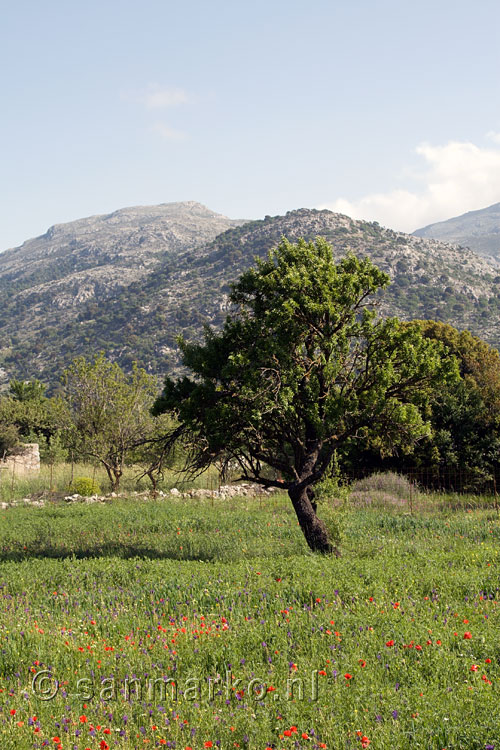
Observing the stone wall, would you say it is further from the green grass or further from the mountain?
the mountain

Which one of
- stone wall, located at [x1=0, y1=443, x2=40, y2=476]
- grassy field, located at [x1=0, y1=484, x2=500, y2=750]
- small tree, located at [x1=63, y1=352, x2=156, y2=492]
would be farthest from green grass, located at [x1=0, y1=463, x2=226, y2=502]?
grassy field, located at [x1=0, y1=484, x2=500, y2=750]

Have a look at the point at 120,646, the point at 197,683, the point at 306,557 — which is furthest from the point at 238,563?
the point at 197,683

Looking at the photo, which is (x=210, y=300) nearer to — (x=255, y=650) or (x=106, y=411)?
(x=106, y=411)

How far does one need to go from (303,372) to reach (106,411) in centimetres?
1658

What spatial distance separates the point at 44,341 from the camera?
512ft

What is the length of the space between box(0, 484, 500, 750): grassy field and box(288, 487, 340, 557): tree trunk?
1.13 feet

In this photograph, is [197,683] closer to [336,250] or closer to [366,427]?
[366,427]

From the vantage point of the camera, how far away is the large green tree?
41.5 feet

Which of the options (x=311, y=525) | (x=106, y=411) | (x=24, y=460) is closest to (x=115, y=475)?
(x=106, y=411)

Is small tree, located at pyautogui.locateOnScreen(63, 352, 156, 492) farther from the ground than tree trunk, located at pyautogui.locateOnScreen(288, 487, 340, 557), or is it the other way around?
small tree, located at pyautogui.locateOnScreen(63, 352, 156, 492)

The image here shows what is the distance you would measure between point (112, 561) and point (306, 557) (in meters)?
4.01

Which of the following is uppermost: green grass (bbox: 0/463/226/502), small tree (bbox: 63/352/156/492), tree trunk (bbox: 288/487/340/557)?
small tree (bbox: 63/352/156/492)

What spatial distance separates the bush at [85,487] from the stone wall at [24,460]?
25.4 feet

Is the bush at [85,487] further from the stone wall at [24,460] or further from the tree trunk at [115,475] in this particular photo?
the stone wall at [24,460]
